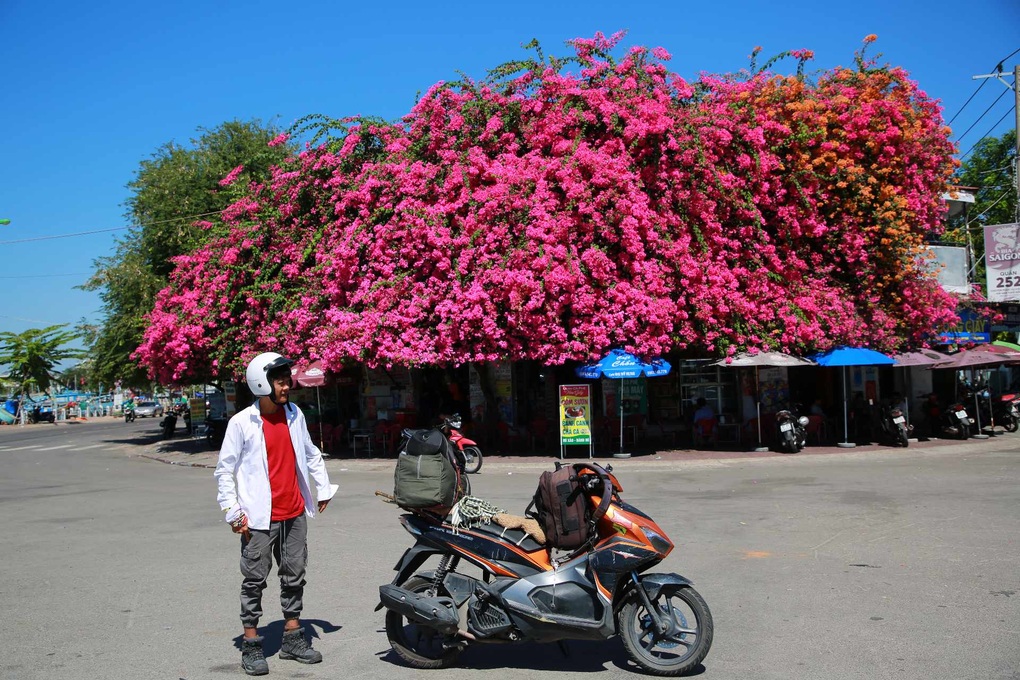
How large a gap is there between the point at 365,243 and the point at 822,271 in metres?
12.1

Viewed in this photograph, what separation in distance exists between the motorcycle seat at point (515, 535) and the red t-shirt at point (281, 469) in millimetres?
1213

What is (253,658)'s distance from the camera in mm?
5285

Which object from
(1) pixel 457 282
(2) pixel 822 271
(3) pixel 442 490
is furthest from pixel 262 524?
(2) pixel 822 271

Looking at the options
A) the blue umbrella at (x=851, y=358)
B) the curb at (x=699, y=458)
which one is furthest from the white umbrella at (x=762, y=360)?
the curb at (x=699, y=458)

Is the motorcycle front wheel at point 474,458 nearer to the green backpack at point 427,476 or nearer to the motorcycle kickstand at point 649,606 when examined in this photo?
the green backpack at point 427,476

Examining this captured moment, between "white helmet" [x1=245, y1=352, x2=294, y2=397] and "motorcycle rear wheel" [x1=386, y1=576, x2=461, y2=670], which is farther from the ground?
"white helmet" [x1=245, y1=352, x2=294, y2=397]

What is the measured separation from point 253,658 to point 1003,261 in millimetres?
24717

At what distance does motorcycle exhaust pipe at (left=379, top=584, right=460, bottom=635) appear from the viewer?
518cm

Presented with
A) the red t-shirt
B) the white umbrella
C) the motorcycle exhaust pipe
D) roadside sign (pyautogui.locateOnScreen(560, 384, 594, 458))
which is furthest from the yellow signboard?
the motorcycle exhaust pipe

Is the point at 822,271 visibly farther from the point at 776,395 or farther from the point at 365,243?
the point at 365,243

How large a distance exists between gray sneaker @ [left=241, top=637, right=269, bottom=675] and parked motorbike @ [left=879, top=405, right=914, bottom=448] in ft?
62.2

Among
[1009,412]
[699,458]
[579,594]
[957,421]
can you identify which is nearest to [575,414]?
[699,458]

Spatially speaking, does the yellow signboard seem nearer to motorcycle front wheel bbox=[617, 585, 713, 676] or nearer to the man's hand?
motorcycle front wheel bbox=[617, 585, 713, 676]

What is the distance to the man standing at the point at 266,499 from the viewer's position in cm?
532
